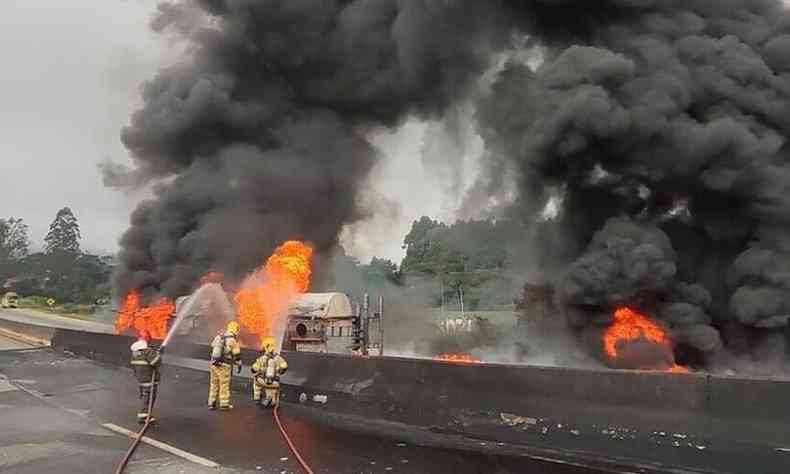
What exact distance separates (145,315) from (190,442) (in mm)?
17768

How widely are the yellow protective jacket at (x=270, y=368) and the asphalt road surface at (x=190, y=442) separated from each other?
50 cm

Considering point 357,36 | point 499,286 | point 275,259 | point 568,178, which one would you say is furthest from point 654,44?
point 499,286

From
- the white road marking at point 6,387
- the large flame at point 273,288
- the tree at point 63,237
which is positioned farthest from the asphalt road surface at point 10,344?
the tree at point 63,237

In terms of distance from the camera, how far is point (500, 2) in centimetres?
1823

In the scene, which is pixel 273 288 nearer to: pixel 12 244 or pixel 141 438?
pixel 141 438

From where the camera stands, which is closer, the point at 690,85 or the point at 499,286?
the point at 690,85

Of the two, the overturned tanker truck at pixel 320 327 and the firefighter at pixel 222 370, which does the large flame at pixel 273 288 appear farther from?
the firefighter at pixel 222 370

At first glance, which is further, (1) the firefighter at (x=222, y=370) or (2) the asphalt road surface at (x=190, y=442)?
(1) the firefighter at (x=222, y=370)

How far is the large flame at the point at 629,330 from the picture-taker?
13685 millimetres

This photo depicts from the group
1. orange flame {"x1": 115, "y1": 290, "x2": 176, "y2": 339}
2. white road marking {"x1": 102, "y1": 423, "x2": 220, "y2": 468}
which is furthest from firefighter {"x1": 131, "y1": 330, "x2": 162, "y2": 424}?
orange flame {"x1": 115, "y1": 290, "x2": 176, "y2": 339}

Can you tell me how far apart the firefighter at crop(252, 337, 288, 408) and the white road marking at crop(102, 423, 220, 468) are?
7.47 ft

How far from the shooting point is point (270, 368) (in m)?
10.6

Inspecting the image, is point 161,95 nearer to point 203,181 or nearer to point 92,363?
point 203,181

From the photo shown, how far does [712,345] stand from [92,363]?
49.7 feet
